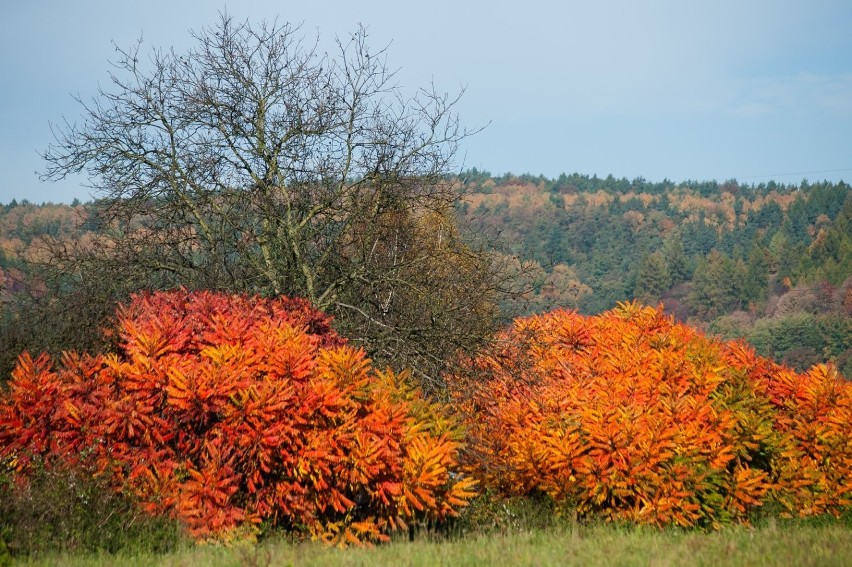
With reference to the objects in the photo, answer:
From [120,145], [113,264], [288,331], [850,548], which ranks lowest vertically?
[850,548]

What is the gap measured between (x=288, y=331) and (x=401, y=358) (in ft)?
12.5

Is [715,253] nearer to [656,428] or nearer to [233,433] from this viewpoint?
[656,428]

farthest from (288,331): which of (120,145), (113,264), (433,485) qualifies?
(120,145)

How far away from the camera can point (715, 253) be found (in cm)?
14075

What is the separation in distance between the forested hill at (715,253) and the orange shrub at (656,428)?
66.5m

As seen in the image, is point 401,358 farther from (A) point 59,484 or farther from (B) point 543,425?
(A) point 59,484

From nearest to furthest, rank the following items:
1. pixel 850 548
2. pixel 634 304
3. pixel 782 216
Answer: pixel 850 548 < pixel 634 304 < pixel 782 216

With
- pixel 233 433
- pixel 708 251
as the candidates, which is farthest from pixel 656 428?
pixel 708 251

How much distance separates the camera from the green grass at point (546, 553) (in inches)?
300

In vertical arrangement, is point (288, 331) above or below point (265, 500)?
above

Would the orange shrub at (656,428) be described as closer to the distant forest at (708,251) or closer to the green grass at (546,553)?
the green grass at (546,553)

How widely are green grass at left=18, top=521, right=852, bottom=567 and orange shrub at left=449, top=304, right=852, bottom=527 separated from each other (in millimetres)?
3403

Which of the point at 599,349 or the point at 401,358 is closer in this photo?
the point at 401,358

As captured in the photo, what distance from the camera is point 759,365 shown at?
752 inches
